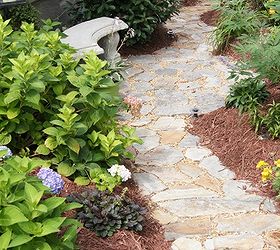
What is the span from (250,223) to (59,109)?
4.73ft

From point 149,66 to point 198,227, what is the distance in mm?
3380

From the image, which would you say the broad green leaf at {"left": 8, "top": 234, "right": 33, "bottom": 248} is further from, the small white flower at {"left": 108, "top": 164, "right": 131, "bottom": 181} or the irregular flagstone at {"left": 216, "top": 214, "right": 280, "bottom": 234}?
the irregular flagstone at {"left": 216, "top": 214, "right": 280, "bottom": 234}

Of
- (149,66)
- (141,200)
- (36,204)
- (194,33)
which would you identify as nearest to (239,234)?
(141,200)

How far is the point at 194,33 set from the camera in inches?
317

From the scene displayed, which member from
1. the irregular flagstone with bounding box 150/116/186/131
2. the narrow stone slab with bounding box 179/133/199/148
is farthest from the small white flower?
the irregular flagstone with bounding box 150/116/186/131

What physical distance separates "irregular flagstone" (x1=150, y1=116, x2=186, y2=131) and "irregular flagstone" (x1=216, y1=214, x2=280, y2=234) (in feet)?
4.91

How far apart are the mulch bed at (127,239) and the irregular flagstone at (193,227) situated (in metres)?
0.09

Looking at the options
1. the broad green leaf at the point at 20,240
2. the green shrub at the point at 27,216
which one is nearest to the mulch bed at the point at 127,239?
the green shrub at the point at 27,216

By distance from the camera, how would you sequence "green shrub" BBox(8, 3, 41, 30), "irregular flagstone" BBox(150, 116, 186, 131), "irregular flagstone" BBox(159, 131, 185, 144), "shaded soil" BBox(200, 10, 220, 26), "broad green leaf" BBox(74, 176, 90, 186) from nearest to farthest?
"broad green leaf" BBox(74, 176, 90, 186)
"irregular flagstone" BBox(159, 131, 185, 144)
"irregular flagstone" BBox(150, 116, 186, 131)
"green shrub" BBox(8, 3, 41, 30)
"shaded soil" BBox(200, 10, 220, 26)

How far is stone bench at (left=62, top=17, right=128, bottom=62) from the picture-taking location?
211 inches

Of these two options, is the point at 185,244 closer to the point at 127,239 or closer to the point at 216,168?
the point at 127,239

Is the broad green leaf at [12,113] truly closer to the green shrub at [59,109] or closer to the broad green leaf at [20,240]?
the green shrub at [59,109]

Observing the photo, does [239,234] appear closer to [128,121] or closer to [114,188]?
[114,188]

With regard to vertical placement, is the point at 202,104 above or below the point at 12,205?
below
